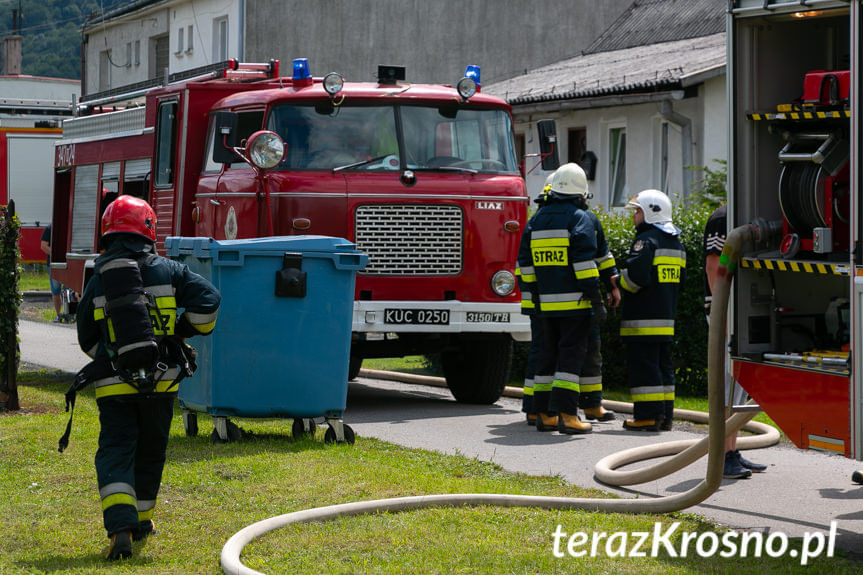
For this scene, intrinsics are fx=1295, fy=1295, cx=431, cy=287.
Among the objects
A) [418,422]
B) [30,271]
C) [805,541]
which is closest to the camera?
[805,541]

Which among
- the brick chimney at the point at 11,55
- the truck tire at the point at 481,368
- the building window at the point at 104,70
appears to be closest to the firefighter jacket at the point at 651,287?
the truck tire at the point at 481,368

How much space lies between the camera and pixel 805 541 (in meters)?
6.04

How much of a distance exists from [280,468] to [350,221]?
11.0ft

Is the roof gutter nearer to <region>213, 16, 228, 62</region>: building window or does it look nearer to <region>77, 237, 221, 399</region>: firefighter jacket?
<region>213, 16, 228, 62</region>: building window

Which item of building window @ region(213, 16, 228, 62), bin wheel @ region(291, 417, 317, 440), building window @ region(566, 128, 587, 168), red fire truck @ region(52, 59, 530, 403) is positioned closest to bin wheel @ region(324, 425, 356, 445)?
bin wheel @ region(291, 417, 317, 440)

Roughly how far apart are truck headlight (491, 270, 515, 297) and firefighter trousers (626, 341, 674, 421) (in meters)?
1.63

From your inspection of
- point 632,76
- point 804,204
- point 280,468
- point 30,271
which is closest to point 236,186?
point 280,468

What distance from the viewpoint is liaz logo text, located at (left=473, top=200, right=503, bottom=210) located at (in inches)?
437

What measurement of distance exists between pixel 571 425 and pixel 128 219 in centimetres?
454

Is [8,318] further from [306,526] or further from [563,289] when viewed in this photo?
[306,526]

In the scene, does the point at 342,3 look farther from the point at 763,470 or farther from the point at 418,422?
the point at 763,470

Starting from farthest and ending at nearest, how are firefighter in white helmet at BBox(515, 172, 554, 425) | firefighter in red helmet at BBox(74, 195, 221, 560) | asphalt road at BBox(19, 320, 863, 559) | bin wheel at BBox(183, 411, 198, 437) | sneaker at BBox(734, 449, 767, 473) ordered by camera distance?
firefighter in white helmet at BBox(515, 172, 554, 425)
bin wheel at BBox(183, 411, 198, 437)
sneaker at BBox(734, 449, 767, 473)
asphalt road at BBox(19, 320, 863, 559)
firefighter in red helmet at BBox(74, 195, 221, 560)

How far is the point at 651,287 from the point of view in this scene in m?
9.73

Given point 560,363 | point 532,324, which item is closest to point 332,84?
point 532,324
